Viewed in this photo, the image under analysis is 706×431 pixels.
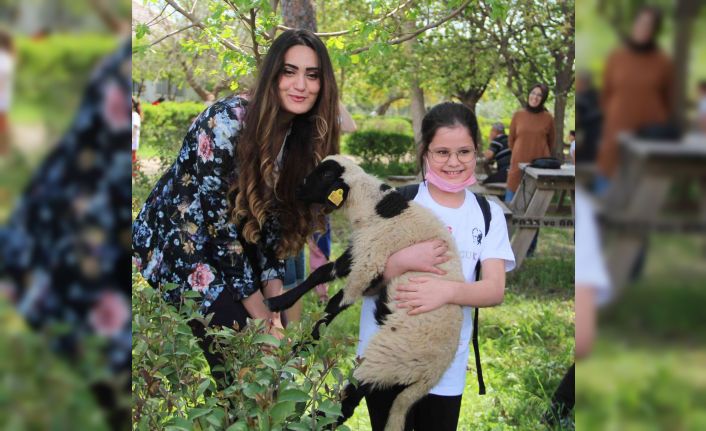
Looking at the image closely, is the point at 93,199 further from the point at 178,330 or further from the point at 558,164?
the point at 558,164

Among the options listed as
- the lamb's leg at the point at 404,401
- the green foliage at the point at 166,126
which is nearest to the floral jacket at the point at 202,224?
the lamb's leg at the point at 404,401

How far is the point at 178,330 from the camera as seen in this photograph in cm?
231

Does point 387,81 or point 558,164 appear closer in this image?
point 558,164

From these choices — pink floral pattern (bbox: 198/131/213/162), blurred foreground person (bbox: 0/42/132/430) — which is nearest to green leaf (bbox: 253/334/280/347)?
pink floral pattern (bbox: 198/131/213/162)

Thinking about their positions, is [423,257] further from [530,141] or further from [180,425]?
[530,141]

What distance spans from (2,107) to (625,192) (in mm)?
678

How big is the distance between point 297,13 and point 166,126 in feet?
45.7

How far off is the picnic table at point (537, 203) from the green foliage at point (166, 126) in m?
5.85

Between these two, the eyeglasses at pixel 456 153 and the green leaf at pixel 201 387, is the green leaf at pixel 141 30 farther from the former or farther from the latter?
the green leaf at pixel 201 387

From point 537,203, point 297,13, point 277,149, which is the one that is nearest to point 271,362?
point 277,149

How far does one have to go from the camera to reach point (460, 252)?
2674 mm

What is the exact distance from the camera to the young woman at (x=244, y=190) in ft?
8.54

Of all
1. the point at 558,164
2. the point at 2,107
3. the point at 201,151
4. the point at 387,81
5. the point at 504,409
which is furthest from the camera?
the point at 387,81

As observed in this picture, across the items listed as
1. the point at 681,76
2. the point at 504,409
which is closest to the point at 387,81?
the point at 504,409
